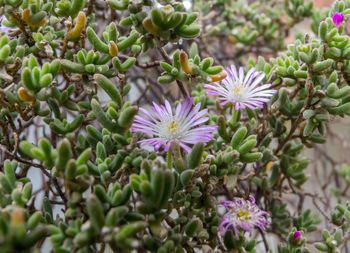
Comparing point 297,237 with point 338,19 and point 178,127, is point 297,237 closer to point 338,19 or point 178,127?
point 178,127

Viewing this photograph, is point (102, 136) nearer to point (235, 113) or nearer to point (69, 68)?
point (69, 68)

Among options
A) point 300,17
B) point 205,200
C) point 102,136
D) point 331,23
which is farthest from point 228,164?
point 300,17

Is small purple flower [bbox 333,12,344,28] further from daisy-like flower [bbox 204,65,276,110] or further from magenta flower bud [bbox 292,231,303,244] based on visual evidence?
magenta flower bud [bbox 292,231,303,244]

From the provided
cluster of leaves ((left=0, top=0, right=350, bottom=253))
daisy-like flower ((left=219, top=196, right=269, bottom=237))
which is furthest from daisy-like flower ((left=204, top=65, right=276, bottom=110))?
daisy-like flower ((left=219, top=196, right=269, bottom=237))

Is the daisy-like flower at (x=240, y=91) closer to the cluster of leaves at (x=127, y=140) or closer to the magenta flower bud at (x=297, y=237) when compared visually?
the cluster of leaves at (x=127, y=140)

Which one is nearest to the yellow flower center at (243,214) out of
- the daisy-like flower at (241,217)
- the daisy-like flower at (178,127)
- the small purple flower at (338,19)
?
the daisy-like flower at (241,217)
